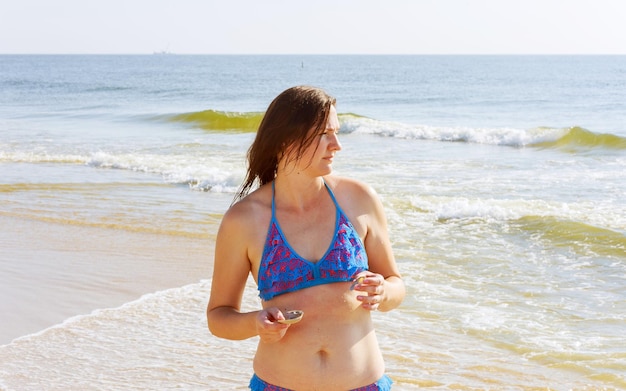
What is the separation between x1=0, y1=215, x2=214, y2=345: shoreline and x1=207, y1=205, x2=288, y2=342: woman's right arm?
399 cm

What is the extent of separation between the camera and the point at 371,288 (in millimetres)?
2508

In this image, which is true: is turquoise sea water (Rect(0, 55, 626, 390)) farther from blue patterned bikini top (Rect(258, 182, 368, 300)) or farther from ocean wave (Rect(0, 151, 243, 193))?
blue patterned bikini top (Rect(258, 182, 368, 300))

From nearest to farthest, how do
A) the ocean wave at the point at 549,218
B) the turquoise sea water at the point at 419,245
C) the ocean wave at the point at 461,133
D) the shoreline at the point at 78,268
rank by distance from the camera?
the turquoise sea water at the point at 419,245
the shoreline at the point at 78,268
the ocean wave at the point at 549,218
the ocean wave at the point at 461,133

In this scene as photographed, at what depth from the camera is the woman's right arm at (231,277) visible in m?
2.66

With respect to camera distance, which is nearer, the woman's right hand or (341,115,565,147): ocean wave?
the woman's right hand

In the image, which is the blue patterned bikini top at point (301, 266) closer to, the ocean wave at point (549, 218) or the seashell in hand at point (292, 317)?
the seashell in hand at point (292, 317)

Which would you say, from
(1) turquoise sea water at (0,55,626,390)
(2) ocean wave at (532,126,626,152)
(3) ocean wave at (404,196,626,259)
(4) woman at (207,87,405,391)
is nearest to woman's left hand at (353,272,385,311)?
(4) woman at (207,87,405,391)

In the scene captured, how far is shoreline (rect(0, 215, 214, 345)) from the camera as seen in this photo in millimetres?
6957

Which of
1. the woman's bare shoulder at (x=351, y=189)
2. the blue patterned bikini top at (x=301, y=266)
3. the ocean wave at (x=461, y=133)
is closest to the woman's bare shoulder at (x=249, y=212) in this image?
the blue patterned bikini top at (x=301, y=266)

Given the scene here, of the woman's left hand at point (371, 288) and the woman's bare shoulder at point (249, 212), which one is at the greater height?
the woman's bare shoulder at point (249, 212)

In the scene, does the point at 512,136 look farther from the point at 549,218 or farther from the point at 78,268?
the point at 78,268

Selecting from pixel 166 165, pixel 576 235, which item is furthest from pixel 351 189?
pixel 166 165

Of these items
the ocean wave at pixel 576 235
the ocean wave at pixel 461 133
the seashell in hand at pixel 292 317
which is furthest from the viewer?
the ocean wave at pixel 461 133

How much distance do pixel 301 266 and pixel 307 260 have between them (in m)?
0.03
